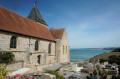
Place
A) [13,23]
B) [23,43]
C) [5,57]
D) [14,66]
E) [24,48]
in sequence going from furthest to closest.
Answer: [24,48]
[23,43]
[13,23]
[14,66]
[5,57]

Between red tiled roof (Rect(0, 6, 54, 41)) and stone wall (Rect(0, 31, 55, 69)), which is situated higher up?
red tiled roof (Rect(0, 6, 54, 41))

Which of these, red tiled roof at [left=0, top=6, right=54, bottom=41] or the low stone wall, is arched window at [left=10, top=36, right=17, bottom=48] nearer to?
red tiled roof at [left=0, top=6, right=54, bottom=41]

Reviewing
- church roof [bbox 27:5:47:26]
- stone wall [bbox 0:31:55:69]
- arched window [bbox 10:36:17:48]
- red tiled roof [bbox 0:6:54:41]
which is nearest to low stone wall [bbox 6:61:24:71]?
stone wall [bbox 0:31:55:69]

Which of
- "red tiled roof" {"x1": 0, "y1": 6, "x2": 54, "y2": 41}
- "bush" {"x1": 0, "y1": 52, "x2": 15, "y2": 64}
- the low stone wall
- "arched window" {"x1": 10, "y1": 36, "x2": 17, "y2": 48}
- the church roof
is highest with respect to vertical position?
the church roof

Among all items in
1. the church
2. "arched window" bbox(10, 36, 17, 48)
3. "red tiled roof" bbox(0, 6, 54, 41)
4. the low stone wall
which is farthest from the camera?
"arched window" bbox(10, 36, 17, 48)

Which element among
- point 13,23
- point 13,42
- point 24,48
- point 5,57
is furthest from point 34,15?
point 5,57

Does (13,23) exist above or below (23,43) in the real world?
above

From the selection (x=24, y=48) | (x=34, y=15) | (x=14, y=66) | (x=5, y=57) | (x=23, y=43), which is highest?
(x=34, y=15)

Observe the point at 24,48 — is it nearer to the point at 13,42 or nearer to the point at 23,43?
the point at 23,43

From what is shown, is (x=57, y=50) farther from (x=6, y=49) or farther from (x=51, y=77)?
(x=51, y=77)

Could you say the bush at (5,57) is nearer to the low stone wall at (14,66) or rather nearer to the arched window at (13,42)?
the low stone wall at (14,66)

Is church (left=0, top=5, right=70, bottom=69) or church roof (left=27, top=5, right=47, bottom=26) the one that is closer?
church (left=0, top=5, right=70, bottom=69)

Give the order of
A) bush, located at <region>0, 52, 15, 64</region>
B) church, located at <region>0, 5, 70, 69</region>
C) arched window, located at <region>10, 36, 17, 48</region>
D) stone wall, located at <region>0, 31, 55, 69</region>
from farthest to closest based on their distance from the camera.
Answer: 1. arched window, located at <region>10, 36, 17, 48</region>
2. church, located at <region>0, 5, 70, 69</region>
3. stone wall, located at <region>0, 31, 55, 69</region>
4. bush, located at <region>0, 52, 15, 64</region>

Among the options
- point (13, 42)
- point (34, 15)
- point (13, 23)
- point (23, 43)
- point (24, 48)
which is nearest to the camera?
point (13, 42)
